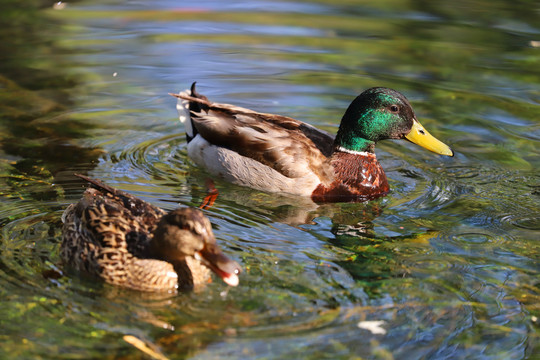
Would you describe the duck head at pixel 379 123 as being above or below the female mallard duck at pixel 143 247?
above

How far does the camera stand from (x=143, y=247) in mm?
5844

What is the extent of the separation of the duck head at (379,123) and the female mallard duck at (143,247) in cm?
296

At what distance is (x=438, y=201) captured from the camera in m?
7.70

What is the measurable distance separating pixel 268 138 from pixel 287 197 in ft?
2.23

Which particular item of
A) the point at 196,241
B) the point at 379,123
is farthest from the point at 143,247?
the point at 379,123

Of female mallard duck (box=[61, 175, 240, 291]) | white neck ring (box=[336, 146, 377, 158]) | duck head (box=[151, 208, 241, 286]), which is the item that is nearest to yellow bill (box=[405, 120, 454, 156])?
white neck ring (box=[336, 146, 377, 158])

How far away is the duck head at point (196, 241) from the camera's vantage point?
5.41 meters

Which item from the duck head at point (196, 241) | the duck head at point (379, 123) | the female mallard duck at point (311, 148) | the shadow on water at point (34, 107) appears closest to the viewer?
the duck head at point (196, 241)

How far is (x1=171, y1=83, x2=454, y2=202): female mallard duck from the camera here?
809 cm

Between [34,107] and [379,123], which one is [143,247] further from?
[34,107]

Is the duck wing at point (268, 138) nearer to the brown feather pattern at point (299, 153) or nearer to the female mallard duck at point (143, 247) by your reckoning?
the brown feather pattern at point (299, 153)

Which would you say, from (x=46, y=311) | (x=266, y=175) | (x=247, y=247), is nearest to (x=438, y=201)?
(x=266, y=175)

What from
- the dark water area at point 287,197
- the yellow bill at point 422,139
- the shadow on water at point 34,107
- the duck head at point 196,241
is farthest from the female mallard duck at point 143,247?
the yellow bill at point 422,139

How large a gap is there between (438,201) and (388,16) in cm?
654
